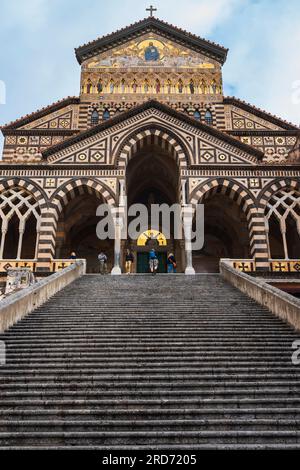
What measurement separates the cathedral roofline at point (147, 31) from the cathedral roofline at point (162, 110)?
9.63m

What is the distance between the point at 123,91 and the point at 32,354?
79.0 feet

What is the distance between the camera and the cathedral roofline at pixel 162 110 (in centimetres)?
2135

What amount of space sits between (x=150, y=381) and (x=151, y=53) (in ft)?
90.8

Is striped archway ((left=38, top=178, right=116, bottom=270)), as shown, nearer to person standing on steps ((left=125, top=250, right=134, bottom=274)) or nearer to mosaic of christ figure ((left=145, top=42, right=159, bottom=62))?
person standing on steps ((left=125, top=250, right=134, bottom=274))

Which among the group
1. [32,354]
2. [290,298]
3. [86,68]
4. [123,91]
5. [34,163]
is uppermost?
[86,68]

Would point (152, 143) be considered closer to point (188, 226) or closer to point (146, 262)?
point (188, 226)

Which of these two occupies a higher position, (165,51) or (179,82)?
(165,51)

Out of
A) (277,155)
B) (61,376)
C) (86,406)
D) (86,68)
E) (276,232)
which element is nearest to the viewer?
(86,406)

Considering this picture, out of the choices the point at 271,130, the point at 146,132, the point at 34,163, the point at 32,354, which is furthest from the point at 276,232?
the point at 32,354

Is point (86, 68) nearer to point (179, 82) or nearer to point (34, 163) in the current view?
point (179, 82)

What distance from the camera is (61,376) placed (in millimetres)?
7215

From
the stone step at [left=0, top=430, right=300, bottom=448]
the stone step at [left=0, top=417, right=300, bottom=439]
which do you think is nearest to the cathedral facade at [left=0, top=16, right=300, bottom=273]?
the stone step at [left=0, top=417, right=300, bottom=439]

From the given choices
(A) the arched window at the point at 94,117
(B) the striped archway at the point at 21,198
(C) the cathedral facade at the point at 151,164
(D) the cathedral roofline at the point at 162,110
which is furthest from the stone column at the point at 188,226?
(A) the arched window at the point at 94,117

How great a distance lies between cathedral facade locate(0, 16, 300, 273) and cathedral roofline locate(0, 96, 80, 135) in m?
0.09
